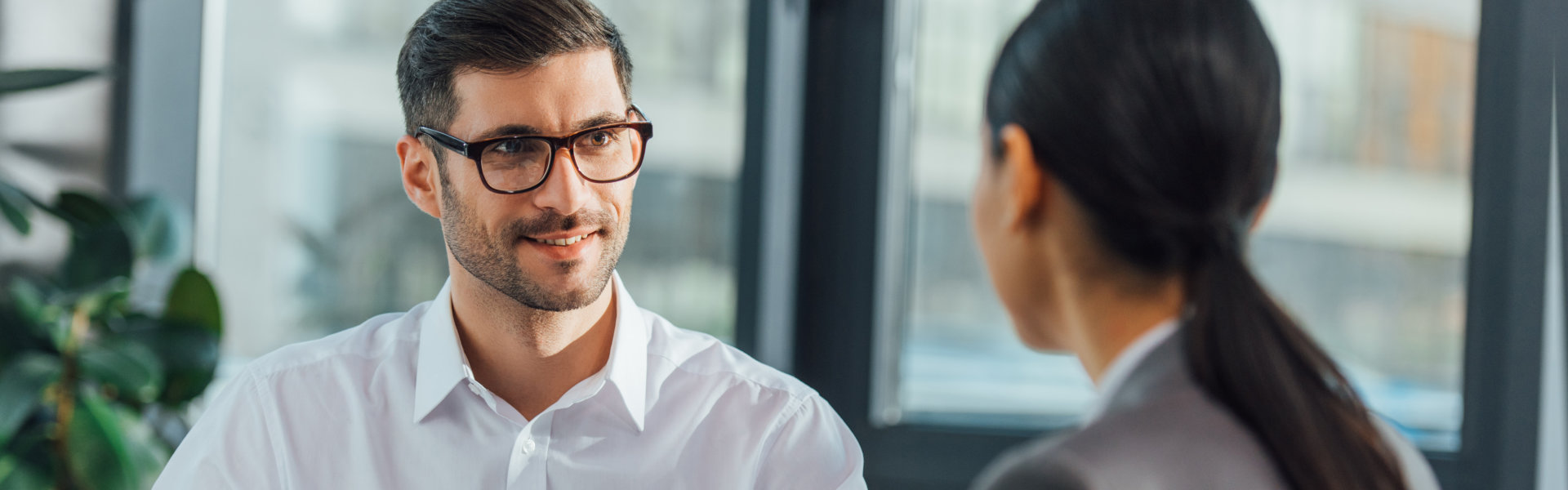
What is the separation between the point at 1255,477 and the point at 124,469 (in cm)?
169

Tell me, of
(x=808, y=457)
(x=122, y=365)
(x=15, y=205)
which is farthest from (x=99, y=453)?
(x=808, y=457)

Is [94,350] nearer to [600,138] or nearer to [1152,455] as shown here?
[600,138]

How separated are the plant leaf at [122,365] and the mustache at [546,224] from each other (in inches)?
32.0

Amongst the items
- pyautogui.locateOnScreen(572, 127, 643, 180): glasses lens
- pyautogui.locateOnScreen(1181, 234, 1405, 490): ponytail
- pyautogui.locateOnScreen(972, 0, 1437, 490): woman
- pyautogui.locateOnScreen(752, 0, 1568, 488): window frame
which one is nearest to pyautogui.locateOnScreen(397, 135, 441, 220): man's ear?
pyautogui.locateOnScreen(572, 127, 643, 180): glasses lens

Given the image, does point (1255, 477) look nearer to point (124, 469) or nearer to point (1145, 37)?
point (1145, 37)

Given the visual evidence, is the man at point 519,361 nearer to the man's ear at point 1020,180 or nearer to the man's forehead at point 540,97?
the man's forehead at point 540,97

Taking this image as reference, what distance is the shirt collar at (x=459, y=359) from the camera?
141 centimetres

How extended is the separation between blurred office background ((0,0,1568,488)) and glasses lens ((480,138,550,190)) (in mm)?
1338

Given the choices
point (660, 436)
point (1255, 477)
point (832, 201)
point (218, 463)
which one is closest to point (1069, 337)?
point (1255, 477)

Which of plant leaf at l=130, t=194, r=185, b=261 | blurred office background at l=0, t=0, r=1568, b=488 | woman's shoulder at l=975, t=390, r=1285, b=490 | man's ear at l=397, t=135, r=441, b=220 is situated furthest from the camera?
blurred office background at l=0, t=0, r=1568, b=488

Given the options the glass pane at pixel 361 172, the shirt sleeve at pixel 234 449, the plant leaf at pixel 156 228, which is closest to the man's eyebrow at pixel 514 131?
the shirt sleeve at pixel 234 449

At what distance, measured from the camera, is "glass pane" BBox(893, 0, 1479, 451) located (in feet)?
7.74

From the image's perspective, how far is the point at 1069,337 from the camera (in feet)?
2.81

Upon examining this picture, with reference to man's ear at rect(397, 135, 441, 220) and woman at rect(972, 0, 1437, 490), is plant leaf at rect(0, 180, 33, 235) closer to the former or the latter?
man's ear at rect(397, 135, 441, 220)
